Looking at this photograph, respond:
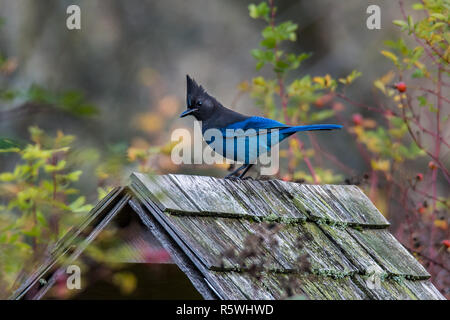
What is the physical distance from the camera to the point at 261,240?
7.99ft

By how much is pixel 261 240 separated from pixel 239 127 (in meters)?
2.02

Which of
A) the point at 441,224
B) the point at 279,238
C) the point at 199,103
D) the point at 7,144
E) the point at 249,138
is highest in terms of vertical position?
the point at 7,144

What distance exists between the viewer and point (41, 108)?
1534 mm

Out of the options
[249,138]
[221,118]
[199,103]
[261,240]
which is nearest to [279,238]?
[261,240]

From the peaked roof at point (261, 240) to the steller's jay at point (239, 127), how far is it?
0.93 metres

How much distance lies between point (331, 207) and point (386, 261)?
39 cm

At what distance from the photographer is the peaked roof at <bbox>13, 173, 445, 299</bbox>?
7.96 feet

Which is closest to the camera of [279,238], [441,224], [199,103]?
[279,238]

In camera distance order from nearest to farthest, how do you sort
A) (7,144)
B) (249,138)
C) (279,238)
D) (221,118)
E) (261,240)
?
(7,144)
(261,240)
(279,238)
(249,138)
(221,118)

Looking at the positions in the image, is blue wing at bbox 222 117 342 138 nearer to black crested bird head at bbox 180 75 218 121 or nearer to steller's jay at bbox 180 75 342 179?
steller's jay at bbox 180 75 342 179

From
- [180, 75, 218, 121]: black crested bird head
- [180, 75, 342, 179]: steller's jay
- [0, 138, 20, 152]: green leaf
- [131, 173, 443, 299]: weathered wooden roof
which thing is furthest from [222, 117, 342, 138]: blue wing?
[0, 138, 20, 152]: green leaf

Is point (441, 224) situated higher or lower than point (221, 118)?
lower

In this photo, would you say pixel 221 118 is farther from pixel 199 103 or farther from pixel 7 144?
pixel 7 144

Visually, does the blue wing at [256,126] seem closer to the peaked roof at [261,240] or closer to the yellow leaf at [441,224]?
the peaked roof at [261,240]
